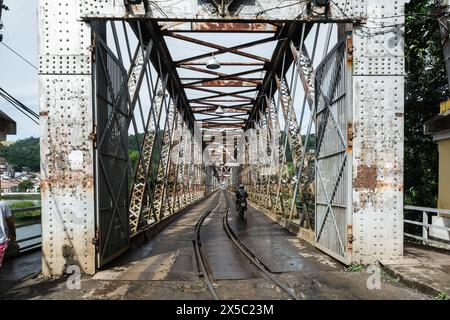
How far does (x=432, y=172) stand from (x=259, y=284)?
13.7 m

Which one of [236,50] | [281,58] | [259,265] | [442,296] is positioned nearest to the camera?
[442,296]

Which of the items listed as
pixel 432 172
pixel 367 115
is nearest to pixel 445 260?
pixel 367 115

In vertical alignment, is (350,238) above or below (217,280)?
above

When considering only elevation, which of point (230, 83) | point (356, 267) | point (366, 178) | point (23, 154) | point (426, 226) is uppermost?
point (230, 83)

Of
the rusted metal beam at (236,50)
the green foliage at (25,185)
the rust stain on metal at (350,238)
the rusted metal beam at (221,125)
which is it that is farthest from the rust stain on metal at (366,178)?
the green foliage at (25,185)

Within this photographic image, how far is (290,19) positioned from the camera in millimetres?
7191

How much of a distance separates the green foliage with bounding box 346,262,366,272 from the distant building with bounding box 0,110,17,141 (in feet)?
23.7

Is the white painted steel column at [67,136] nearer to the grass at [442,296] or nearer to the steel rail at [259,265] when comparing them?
the steel rail at [259,265]

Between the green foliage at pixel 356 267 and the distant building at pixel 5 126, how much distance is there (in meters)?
7.23

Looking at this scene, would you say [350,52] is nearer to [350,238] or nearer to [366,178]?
[366,178]

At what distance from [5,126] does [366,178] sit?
283 inches

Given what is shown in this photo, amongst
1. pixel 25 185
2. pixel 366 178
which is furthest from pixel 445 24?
pixel 25 185

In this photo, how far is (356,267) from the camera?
22.4 feet

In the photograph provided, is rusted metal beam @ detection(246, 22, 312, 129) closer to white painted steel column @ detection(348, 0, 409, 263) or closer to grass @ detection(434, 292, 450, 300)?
white painted steel column @ detection(348, 0, 409, 263)
